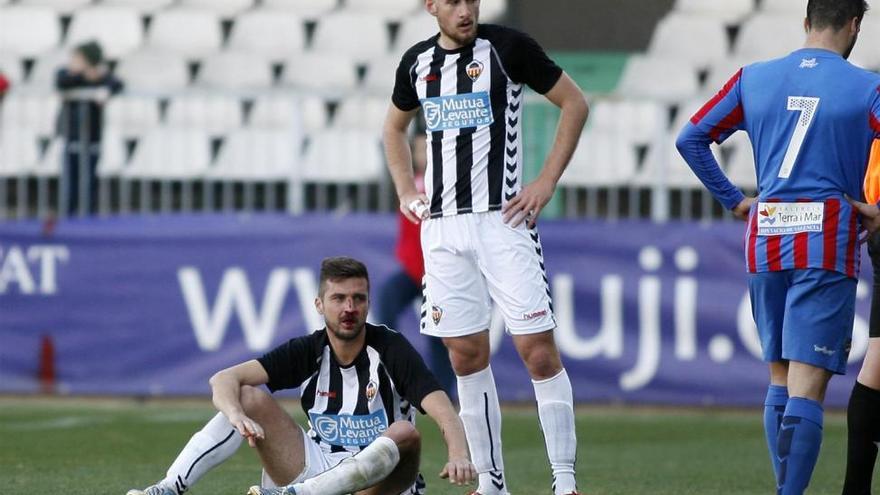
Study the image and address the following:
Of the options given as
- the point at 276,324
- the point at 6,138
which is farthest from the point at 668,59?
the point at 6,138

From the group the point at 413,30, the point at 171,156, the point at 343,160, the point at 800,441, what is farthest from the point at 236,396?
the point at 413,30

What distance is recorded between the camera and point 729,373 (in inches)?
484

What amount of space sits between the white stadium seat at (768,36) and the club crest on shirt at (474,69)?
29.5 ft

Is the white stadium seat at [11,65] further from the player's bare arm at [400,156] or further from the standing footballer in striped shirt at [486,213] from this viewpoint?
the standing footballer in striped shirt at [486,213]

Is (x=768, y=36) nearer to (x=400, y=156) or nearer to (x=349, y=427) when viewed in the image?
(x=400, y=156)

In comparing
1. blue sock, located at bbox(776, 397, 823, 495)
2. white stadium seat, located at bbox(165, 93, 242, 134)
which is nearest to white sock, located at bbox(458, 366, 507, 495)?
blue sock, located at bbox(776, 397, 823, 495)

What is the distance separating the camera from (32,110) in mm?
14281

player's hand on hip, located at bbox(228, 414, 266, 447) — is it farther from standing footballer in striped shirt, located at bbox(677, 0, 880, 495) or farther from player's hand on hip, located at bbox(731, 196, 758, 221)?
player's hand on hip, located at bbox(731, 196, 758, 221)

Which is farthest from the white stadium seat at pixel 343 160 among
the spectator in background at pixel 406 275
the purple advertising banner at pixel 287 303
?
the spectator in background at pixel 406 275

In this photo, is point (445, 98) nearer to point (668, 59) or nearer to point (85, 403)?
point (85, 403)

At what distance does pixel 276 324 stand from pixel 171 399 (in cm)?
117

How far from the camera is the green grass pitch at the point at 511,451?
7805mm

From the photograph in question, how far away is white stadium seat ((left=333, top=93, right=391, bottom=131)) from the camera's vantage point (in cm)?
1422

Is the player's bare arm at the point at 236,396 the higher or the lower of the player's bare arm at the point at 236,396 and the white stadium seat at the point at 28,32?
the lower
